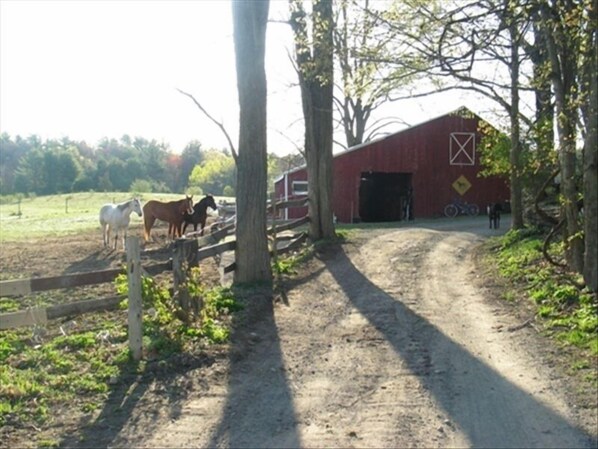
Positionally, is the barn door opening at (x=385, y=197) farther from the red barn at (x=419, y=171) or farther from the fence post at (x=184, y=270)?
the fence post at (x=184, y=270)

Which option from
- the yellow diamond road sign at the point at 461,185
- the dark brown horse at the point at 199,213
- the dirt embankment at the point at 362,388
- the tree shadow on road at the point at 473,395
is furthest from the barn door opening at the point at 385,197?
the tree shadow on road at the point at 473,395

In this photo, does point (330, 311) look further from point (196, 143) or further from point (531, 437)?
point (196, 143)

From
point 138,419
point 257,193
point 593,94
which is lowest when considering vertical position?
point 138,419

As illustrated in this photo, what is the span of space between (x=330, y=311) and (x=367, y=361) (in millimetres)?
2738

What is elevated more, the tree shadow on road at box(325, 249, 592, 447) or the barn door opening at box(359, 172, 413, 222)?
the barn door opening at box(359, 172, 413, 222)

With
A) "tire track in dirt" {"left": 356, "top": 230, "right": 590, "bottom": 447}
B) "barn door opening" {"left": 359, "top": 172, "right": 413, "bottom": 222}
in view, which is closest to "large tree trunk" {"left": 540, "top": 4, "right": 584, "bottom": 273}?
"tire track in dirt" {"left": 356, "top": 230, "right": 590, "bottom": 447}

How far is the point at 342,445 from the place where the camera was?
4.91 meters

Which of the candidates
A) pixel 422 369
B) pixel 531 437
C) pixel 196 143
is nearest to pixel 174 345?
pixel 422 369

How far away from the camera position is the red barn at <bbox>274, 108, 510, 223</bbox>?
3341 cm

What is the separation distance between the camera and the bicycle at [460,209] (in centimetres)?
3372

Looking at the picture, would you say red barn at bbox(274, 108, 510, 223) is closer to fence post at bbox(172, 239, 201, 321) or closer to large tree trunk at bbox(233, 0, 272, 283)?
large tree trunk at bbox(233, 0, 272, 283)

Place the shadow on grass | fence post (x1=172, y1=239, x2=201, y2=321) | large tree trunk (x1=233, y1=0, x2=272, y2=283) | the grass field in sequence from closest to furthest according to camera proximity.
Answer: the shadow on grass
fence post (x1=172, y1=239, x2=201, y2=321)
large tree trunk (x1=233, y1=0, x2=272, y2=283)
the grass field

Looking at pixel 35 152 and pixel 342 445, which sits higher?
pixel 35 152

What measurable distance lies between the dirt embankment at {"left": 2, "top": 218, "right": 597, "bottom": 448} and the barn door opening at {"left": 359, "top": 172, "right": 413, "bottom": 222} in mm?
23637
